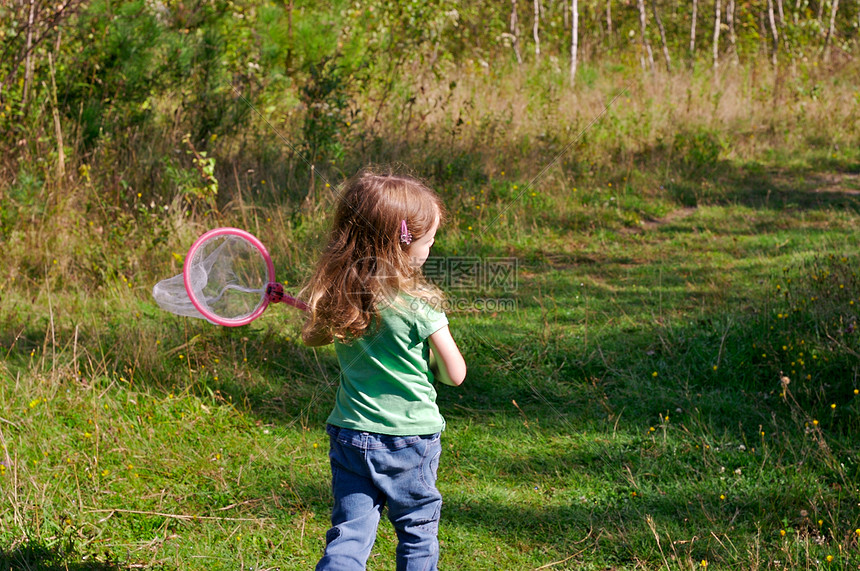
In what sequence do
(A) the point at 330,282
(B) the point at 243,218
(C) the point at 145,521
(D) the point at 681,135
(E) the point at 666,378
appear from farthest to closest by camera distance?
(D) the point at 681,135, (B) the point at 243,218, (E) the point at 666,378, (C) the point at 145,521, (A) the point at 330,282

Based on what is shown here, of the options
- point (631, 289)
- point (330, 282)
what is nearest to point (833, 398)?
point (631, 289)

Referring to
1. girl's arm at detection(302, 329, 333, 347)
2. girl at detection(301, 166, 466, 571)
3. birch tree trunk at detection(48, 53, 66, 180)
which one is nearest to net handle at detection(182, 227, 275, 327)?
girl's arm at detection(302, 329, 333, 347)

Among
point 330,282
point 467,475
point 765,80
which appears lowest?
point 467,475

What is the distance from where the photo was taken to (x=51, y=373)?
3639 mm

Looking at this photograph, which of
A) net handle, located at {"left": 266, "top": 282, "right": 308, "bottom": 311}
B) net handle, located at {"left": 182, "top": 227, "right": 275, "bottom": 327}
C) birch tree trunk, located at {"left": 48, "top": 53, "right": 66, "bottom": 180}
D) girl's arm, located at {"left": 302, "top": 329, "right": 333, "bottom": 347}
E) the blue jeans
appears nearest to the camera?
the blue jeans

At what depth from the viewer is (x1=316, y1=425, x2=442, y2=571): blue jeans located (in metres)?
2.02

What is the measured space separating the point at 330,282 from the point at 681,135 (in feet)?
21.7

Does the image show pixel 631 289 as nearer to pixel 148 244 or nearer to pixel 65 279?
pixel 148 244

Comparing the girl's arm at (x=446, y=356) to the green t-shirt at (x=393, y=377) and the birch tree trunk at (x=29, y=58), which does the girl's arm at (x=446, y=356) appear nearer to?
the green t-shirt at (x=393, y=377)

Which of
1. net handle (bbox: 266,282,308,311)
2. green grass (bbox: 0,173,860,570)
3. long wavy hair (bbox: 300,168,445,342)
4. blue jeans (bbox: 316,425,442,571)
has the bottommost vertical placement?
green grass (bbox: 0,173,860,570)

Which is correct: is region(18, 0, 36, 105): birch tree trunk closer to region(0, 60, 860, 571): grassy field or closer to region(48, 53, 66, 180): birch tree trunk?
region(48, 53, 66, 180): birch tree trunk

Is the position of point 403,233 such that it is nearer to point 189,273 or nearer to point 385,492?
Result: point 385,492

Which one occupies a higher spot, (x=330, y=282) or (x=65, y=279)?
(x=330, y=282)

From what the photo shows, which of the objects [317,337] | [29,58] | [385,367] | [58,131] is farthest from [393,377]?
[29,58]
